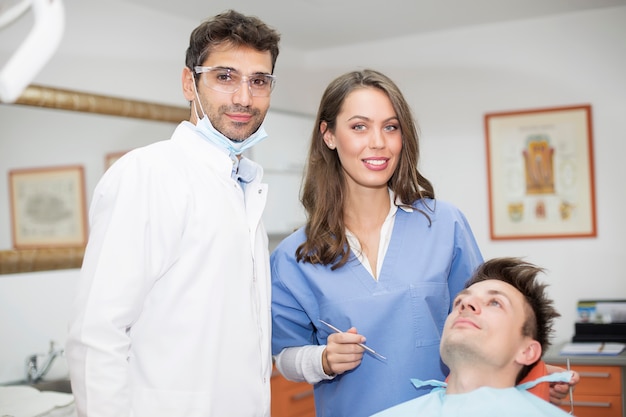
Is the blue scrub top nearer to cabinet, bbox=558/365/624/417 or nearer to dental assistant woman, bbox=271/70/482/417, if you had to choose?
dental assistant woman, bbox=271/70/482/417

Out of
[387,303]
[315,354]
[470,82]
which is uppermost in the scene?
[470,82]

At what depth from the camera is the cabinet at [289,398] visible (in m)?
3.58

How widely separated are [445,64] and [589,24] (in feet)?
2.73

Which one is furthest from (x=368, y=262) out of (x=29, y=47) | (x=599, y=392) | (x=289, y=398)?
(x=599, y=392)

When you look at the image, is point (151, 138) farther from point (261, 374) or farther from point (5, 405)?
point (261, 374)

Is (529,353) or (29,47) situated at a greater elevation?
(29,47)

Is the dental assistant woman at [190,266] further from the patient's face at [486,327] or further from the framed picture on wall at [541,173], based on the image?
the framed picture on wall at [541,173]

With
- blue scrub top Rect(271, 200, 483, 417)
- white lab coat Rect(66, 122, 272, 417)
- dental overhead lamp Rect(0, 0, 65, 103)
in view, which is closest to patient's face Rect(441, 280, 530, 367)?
blue scrub top Rect(271, 200, 483, 417)

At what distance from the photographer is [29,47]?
78 cm

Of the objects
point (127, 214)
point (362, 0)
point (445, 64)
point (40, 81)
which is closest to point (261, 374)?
point (127, 214)

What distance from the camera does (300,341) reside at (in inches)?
78.7

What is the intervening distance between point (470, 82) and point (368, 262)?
8.79 ft

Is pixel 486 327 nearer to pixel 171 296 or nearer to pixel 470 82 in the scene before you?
pixel 171 296

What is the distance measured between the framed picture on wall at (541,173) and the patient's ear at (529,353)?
248 cm
